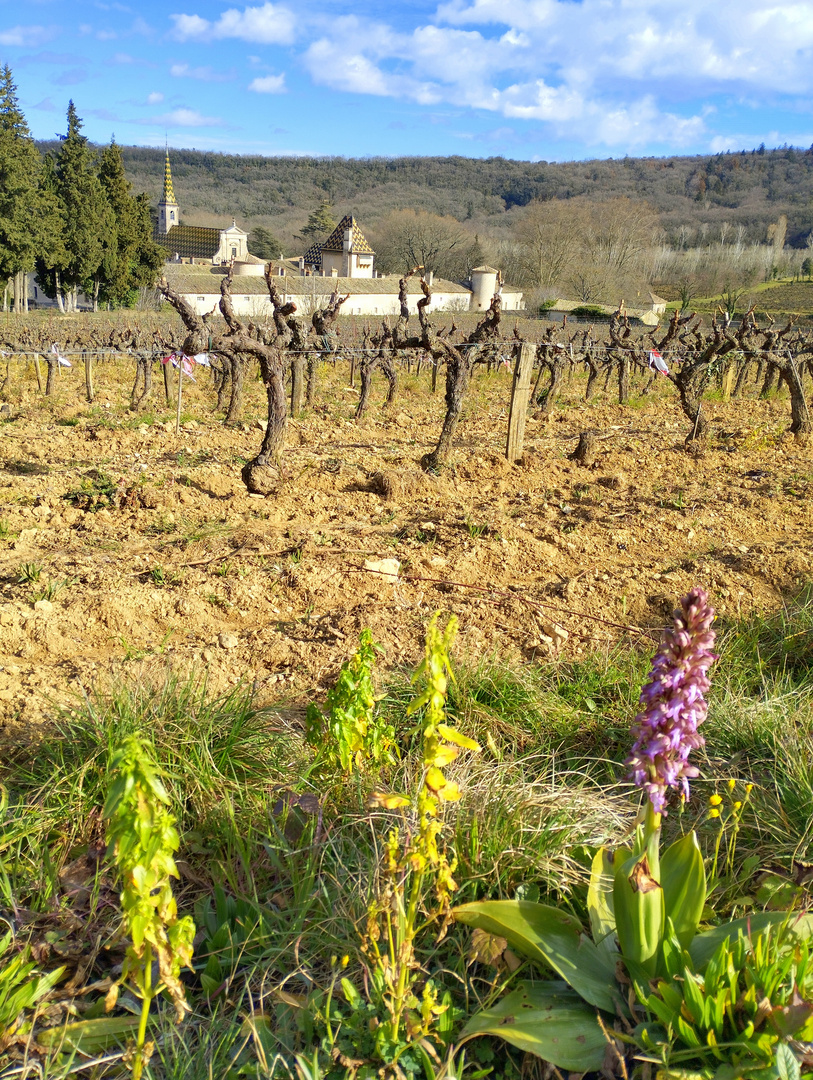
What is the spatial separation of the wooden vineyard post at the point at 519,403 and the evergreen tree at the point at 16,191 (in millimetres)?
33832

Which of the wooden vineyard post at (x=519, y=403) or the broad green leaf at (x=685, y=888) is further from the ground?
the wooden vineyard post at (x=519, y=403)

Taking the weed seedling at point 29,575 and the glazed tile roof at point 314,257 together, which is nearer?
the weed seedling at point 29,575

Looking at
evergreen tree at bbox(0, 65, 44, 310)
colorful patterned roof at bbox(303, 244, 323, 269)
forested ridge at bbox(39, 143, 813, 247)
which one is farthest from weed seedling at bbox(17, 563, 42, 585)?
forested ridge at bbox(39, 143, 813, 247)

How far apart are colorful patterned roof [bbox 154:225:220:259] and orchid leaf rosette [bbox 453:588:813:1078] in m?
85.5

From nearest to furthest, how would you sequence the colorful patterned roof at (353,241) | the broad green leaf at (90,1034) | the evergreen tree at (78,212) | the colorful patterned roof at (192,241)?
the broad green leaf at (90,1034) → the evergreen tree at (78,212) → the colorful patterned roof at (353,241) → the colorful patterned roof at (192,241)

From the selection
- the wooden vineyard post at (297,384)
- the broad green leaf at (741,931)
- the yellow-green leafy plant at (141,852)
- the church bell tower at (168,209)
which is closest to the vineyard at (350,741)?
the yellow-green leafy plant at (141,852)

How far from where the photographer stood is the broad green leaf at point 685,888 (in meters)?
2.37

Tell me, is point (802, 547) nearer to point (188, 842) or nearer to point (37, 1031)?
point (188, 842)

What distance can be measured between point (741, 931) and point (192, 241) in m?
90.8

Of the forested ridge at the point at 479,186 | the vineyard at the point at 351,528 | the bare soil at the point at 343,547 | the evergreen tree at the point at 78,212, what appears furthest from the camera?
the forested ridge at the point at 479,186

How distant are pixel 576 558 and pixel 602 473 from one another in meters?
3.37

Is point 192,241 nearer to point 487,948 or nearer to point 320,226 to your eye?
point 320,226

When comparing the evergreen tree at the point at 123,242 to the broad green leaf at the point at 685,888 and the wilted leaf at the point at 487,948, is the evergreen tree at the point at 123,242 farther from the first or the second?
the broad green leaf at the point at 685,888

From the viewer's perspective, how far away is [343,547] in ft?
20.8
